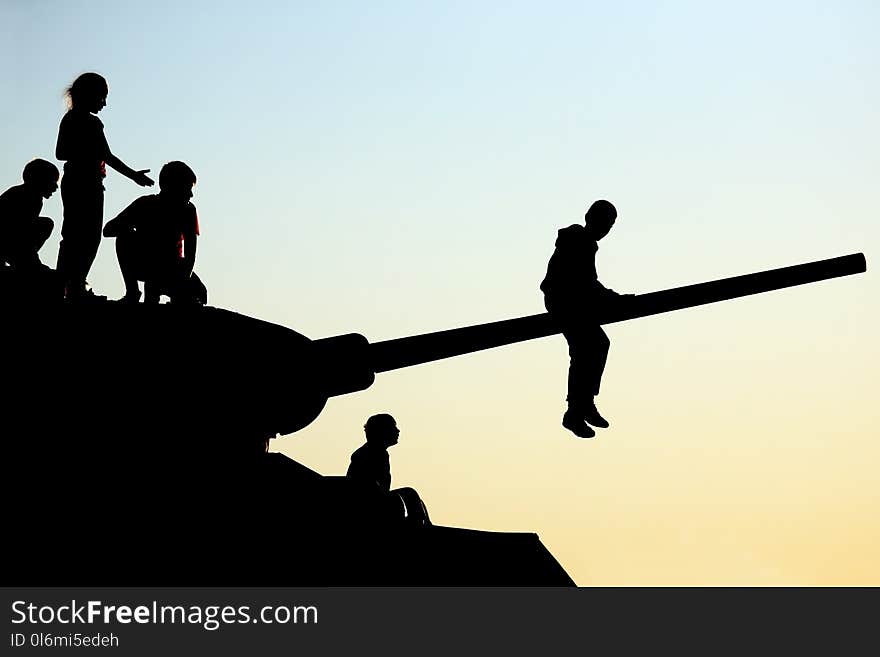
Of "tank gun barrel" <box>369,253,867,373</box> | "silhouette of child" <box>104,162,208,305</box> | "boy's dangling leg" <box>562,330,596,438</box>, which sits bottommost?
"boy's dangling leg" <box>562,330,596,438</box>

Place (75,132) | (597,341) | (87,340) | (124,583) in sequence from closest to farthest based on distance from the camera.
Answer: (124,583), (87,340), (75,132), (597,341)

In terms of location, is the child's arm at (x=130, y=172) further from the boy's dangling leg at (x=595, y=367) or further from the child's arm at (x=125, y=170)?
the boy's dangling leg at (x=595, y=367)

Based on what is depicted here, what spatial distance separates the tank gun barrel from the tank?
0.28 m

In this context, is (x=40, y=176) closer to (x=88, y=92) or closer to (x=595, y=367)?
(x=88, y=92)

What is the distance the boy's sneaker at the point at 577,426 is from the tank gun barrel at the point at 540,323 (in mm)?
679

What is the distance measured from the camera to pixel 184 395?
11617mm

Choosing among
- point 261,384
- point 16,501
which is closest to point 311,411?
point 261,384

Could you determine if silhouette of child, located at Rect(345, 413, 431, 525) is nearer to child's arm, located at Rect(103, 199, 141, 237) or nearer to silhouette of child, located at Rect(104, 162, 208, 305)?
silhouette of child, located at Rect(104, 162, 208, 305)

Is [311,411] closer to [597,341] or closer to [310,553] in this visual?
[310,553]

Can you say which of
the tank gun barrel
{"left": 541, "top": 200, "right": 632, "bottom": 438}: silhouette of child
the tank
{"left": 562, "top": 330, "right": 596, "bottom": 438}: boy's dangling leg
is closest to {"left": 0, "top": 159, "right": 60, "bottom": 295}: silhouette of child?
the tank

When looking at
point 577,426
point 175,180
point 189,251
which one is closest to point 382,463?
point 577,426

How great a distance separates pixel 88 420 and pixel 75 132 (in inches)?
92.8

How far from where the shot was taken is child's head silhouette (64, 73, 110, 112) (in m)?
12.4

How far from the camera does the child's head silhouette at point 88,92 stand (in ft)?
40.5
